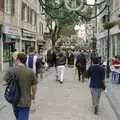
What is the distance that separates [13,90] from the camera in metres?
8.48

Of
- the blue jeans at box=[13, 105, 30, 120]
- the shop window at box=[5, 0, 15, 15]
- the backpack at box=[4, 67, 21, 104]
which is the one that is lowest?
the blue jeans at box=[13, 105, 30, 120]

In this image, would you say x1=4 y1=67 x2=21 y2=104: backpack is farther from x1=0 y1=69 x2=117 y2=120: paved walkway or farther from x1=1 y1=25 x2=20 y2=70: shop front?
x1=1 y1=25 x2=20 y2=70: shop front

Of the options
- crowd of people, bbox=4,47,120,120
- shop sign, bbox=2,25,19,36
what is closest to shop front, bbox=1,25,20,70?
shop sign, bbox=2,25,19,36

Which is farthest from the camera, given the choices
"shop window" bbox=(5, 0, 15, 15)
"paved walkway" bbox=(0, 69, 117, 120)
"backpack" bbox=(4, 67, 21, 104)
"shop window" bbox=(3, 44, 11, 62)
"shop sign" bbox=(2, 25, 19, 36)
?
"shop window" bbox=(5, 0, 15, 15)

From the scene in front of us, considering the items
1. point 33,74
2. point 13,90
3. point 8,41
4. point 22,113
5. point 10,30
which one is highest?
point 10,30

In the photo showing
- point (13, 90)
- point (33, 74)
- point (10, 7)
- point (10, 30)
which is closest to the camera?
point (13, 90)

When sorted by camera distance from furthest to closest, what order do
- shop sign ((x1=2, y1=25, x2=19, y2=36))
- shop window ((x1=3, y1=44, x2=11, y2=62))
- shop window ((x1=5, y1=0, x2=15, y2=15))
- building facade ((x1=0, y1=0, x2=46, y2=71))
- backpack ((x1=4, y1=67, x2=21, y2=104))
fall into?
shop window ((x1=5, y1=0, x2=15, y2=15)) → shop window ((x1=3, y1=44, x2=11, y2=62)) → shop sign ((x1=2, y1=25, x2=19, y2=36)) → building facade ((x1=0, y1=0, x2=46, y2=71)) → backpack ((x1=4, y1=67, x2=21, y2=104))

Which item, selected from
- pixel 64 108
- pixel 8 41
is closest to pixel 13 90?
pixel 64 108

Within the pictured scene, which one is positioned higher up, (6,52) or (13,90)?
(6,52)

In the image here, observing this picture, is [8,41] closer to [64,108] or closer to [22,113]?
[64,108]

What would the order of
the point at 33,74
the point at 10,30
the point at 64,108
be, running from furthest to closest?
the point at 10,30
the point at 64,108
the point at 33,74

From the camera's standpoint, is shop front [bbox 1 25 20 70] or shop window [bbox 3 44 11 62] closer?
shop front [bbox 1 25 20 70]

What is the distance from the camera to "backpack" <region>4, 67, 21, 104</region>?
844cm

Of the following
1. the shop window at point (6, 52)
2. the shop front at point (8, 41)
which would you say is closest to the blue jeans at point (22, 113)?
the shop front at point (8, 41)
